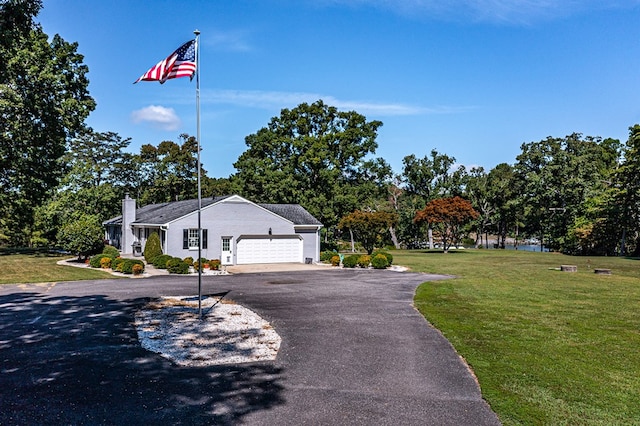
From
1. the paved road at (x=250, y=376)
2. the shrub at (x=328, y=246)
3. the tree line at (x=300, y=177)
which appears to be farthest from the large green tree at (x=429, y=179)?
the paved road at (x=250, y=376)

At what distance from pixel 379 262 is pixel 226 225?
10322 millimetres

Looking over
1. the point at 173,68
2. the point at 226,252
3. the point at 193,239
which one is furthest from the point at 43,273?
the point at 173,68

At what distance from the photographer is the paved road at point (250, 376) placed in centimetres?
674

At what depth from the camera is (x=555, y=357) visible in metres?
9.77

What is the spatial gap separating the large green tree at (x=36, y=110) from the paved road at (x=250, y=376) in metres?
16.6

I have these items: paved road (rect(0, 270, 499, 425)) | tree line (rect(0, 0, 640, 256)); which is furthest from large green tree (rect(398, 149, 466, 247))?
paved road (rect(0, 270, 499, 425))

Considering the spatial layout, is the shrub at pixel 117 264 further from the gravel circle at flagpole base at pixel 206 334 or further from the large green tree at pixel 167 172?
the large green tree at pixel 167 172

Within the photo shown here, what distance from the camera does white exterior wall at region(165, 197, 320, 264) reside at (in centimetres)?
2843

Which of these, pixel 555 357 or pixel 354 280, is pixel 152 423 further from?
pixel 354 280

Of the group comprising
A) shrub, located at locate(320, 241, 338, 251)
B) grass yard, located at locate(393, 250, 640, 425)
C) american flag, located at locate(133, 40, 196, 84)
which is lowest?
grass yard, located at locate(393, 250, 640, 425)

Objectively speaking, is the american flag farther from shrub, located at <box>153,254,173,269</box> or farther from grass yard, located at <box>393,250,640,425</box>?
shrub, located at <box>153,254,173,269</box>

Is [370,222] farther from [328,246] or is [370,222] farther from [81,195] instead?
[81,195]

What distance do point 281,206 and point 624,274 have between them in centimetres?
2376

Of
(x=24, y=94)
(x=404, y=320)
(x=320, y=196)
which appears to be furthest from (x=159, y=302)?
(x=320, y=196)
